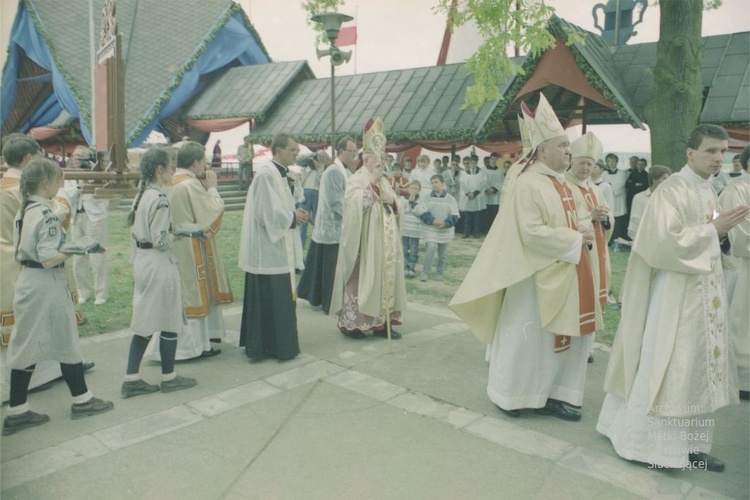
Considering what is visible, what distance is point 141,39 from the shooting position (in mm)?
19016

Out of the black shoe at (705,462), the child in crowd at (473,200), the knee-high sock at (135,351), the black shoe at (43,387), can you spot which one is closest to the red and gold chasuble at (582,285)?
the black shoe at (705,462)

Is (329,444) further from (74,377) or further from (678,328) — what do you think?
(678,328)

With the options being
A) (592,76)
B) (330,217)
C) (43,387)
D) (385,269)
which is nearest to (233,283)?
(330,217)

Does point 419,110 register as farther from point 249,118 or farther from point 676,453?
point 676,453

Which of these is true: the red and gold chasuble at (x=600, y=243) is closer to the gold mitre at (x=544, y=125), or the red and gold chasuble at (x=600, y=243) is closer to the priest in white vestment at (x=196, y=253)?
the gold mitre at (x=544, y=125)

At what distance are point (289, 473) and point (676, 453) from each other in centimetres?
210

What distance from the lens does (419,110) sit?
47.7 feet

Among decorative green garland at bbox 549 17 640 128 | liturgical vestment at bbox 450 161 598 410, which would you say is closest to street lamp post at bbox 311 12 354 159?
decorative green garland at bbox 549 17 640 128

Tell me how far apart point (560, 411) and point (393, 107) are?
1228 centimetres

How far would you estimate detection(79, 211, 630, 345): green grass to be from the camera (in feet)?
20.3

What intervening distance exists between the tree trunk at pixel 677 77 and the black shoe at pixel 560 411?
5178 millimetres

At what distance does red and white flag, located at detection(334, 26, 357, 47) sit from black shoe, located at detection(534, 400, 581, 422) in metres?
9.47

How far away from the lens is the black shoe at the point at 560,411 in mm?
3840

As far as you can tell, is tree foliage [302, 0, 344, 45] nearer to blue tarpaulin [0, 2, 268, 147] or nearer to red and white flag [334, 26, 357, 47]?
red and white flag [334, 26, 357, 47]
